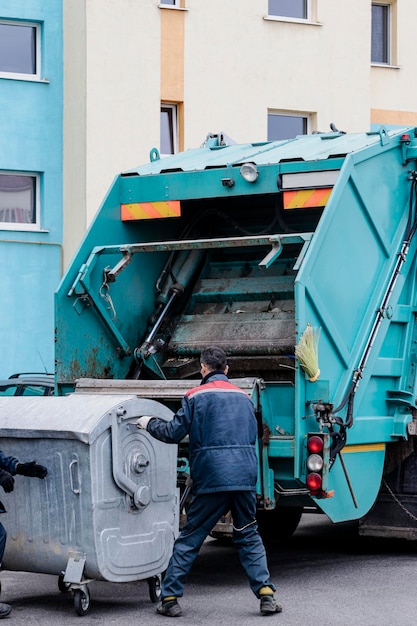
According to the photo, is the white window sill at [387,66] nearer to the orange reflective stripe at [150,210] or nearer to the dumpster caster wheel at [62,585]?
the orange reflective stripe at [150,210]

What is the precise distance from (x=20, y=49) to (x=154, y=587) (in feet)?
42.0

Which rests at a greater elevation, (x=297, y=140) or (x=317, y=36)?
(x=317, y=36)

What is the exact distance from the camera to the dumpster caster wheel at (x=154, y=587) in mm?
6934

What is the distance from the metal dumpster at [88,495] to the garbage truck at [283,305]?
0.51 meters

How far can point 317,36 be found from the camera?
64.3 feet

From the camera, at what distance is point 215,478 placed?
257 inches

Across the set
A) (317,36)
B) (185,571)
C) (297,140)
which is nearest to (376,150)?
(297,140)

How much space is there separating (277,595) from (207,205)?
2960 millimetres

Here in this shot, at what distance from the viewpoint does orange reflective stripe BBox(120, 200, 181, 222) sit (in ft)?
27.8

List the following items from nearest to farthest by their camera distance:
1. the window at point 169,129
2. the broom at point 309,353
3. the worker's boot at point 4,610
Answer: the worker's boot at point 4,610, the broom at point 309,353, the window at point 169,129

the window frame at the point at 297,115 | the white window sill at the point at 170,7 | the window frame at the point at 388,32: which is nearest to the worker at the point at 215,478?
the white window sill at the point at 170,7

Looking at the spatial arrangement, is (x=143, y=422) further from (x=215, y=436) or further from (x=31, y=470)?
(x=31, y=470)

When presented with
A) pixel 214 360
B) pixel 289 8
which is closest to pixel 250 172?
pixel 214 360

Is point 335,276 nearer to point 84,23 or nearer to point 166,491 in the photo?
point 166,491
